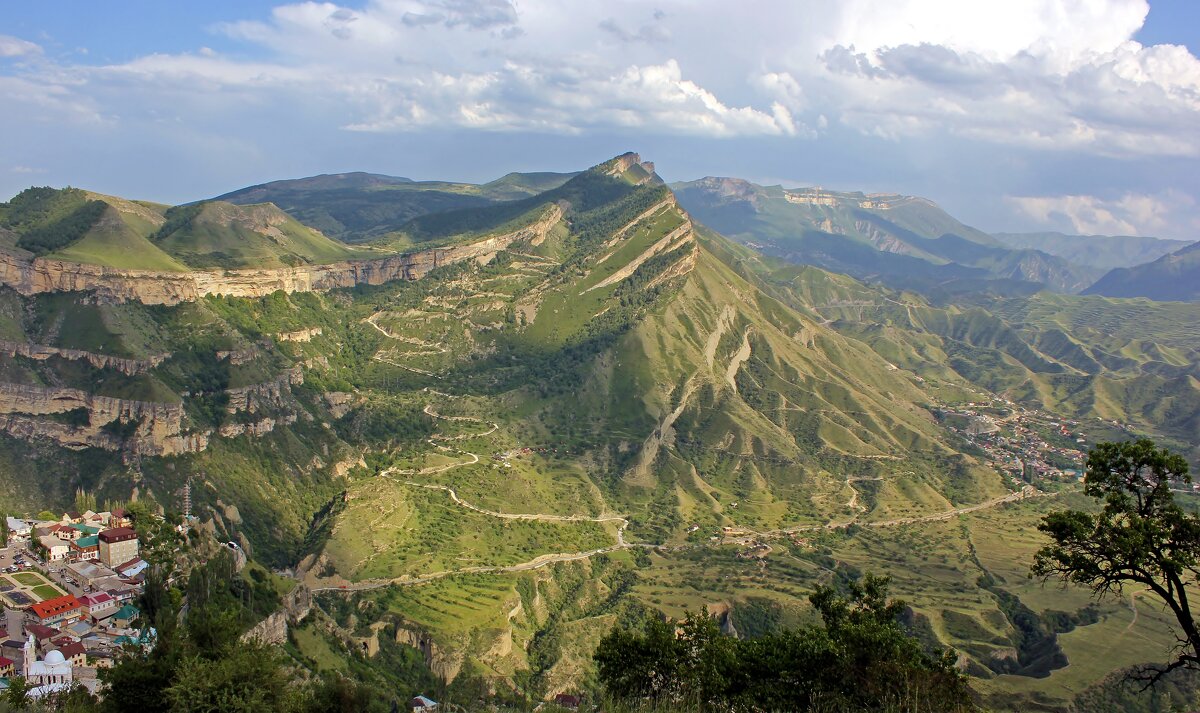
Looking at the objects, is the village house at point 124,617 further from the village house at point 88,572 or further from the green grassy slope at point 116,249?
the green grassy slope at point 116,249

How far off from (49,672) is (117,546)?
2011 cm

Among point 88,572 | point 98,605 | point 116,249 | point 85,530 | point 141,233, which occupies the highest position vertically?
point 141,233

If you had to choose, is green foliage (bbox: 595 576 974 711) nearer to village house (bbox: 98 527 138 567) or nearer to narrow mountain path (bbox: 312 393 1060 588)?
village house (bbox: 98 527 138 567)

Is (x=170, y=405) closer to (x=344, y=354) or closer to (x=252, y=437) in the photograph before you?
(x=252, y=437)

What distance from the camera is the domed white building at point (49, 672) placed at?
49.0 m

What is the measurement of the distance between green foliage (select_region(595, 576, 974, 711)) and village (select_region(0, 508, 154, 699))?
26608 millimetres

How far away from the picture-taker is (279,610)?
65.9 m

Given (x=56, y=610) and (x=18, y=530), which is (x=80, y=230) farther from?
(x=56, y=610)

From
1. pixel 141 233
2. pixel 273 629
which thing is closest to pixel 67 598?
pixel 273 629

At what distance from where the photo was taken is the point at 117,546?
225 ft

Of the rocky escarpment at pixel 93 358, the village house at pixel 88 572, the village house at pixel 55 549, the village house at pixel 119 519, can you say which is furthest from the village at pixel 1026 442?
the village house at pixel 55 549

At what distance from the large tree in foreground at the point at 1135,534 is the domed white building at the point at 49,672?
168ft

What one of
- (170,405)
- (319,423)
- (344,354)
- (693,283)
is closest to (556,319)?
(693,283)

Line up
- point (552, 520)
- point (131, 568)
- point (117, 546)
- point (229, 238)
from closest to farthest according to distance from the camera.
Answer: point (131, 568)
point (117, 546)
point (552, 520)
point (229, 238)
